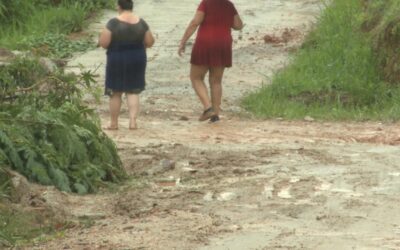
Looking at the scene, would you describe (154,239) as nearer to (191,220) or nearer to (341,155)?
(191,220)

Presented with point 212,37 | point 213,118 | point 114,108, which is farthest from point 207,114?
point 114,108

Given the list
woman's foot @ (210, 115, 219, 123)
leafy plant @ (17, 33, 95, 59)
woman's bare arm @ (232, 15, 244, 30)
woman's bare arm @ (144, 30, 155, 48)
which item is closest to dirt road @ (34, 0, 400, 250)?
woman's foot @ (210, 115, 219, 123)

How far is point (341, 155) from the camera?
37.0 ft

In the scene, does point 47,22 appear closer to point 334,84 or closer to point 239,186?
point 334,84

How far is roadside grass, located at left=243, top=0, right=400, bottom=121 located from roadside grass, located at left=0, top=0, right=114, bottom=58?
3.77 metres

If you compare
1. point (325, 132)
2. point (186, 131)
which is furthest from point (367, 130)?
point (186, 131)

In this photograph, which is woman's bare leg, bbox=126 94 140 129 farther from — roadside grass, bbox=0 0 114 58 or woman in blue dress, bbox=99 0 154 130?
roadside grass, bbox=0 0 114 58

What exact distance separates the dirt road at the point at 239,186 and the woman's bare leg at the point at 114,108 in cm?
11

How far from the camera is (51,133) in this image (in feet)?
32.2

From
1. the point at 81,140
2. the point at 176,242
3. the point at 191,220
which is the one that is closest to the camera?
the point at 176,242

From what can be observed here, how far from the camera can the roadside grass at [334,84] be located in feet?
50.4

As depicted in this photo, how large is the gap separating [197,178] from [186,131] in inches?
125

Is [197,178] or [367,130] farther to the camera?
[367,130]

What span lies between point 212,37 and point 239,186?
14.5 feet
